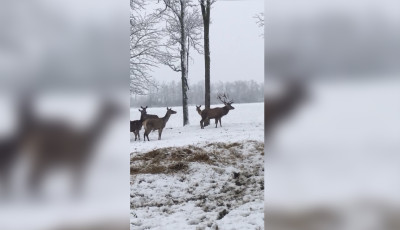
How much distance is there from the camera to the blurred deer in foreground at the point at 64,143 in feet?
4.07

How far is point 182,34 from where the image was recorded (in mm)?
2273

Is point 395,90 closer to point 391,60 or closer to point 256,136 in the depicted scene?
point 391,60

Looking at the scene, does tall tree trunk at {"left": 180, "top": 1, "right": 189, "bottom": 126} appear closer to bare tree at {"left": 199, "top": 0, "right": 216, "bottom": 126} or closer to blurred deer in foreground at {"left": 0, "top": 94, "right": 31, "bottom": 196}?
bare tree at {"left": 199, "top": 0, "right": 216, "bottom": 126}

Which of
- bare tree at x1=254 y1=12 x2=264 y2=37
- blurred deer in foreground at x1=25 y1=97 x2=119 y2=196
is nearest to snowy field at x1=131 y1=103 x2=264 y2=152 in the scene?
bare tree at x1=254 y1=12 x2=264 y2=37

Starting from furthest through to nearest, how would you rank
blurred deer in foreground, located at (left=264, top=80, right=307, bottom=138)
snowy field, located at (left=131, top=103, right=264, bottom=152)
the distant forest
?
snowy field, located at (left=131, top=103, right=264, bottom=152) < the distant forest < blurred deer in foreground, located at (left=264, top=80, right=307, bottom=138)

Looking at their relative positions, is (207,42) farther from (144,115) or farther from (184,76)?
(144,115)

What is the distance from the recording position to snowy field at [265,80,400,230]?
1.36m

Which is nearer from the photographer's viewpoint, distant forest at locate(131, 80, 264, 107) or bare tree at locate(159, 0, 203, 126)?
distant forest at locate(131, 80, 264, 107)

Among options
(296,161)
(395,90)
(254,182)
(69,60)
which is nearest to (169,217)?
(254,182)

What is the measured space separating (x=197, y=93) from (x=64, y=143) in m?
0.99

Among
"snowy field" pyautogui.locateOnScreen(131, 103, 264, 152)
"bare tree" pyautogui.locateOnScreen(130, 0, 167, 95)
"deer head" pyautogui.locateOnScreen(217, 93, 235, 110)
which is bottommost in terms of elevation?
"snowy field" pyautogui.locateOnScreen(131, 103, 264, 152)

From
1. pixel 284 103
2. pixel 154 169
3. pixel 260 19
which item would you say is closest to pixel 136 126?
pixel 154 169

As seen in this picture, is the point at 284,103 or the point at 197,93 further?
the point at 197,93

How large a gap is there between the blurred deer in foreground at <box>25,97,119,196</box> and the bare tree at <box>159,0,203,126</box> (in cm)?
94
